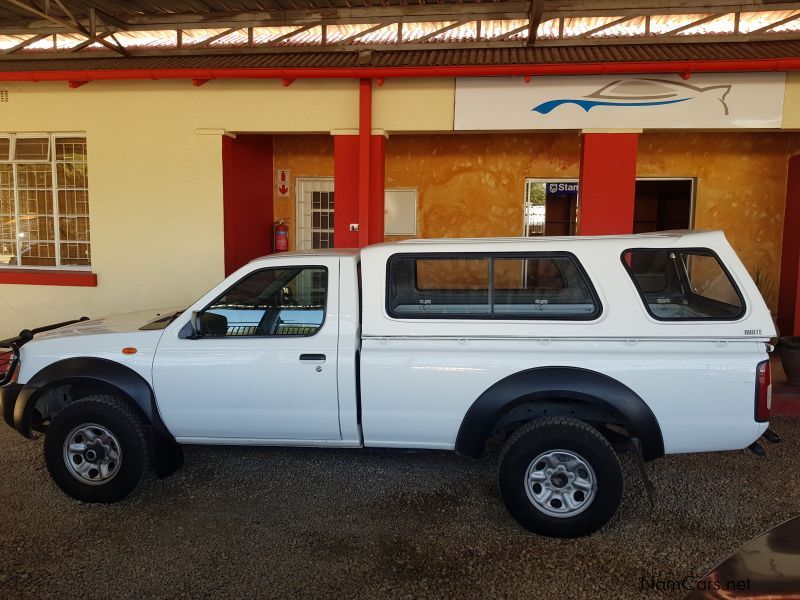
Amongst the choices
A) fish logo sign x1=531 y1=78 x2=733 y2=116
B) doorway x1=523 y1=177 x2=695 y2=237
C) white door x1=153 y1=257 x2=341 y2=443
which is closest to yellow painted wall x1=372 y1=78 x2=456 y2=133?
fish logo sign x1=531 y1=78 x2=733 y2=116

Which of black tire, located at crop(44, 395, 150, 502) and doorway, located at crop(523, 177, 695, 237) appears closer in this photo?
black tire, located at crop(44, 395, 150, 502)

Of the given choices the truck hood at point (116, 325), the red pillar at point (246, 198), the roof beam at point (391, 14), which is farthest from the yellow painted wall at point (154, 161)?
the truck hood at point (116, 325)

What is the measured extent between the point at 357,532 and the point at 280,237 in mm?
7142

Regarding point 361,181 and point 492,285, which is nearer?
point 492,285

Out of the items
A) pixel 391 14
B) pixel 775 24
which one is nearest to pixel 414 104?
pixel 391 14

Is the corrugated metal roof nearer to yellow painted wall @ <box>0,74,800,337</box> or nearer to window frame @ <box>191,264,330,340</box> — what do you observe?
yellow painted wall @ <box>0,74,800,337</box>

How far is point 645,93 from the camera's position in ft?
24.3

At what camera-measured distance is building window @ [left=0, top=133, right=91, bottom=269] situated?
29.1 feet

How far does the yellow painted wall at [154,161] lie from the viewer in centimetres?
804

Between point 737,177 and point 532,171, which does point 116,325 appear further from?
point 737,177

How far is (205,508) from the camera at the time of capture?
13.8 ft

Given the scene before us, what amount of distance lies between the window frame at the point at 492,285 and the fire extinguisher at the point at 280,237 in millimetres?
6517

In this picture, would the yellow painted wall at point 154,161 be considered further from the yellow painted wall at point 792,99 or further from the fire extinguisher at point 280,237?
the yellow painted wall at point 792,99

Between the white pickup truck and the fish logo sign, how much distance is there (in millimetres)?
3983
